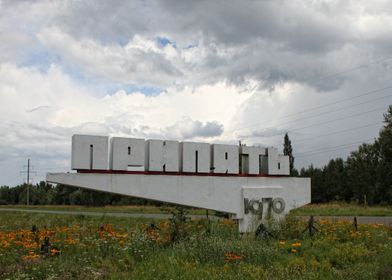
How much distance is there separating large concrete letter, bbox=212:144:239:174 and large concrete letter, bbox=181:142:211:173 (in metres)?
0.24

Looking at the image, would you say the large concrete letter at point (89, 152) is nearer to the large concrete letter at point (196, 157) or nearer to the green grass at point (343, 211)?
the large concrete letter at point (196, 157)

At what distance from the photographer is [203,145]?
13.7m

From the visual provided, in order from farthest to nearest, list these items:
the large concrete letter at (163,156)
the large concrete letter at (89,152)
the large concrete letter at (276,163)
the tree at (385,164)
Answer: the tree at (385,164) < the large concrete letter at (276,163) < the large concrete letter at (163,156) < the large concrete letter at (89,152)

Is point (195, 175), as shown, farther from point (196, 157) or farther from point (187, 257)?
point (187, 257)

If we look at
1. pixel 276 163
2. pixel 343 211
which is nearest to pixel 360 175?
pixel 343 211

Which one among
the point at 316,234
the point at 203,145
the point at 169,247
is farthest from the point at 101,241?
the point at 316,234

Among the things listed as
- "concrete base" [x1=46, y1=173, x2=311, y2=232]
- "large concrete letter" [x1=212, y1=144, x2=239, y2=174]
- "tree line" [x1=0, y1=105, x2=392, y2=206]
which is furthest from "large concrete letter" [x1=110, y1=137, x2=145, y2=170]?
"tree line" [x1=0, y1=105, x2=392, y2=206]

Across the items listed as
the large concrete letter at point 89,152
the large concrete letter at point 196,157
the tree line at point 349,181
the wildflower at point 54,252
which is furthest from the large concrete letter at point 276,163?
the tree line at point 349,181

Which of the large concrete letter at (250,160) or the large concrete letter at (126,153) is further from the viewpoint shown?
the large concrete letter at (250,160)

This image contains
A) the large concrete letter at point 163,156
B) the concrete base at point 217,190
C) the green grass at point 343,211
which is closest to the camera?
the concrete base at point 217,190

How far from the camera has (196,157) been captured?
13.7 meters

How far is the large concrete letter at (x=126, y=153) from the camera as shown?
1224 cm

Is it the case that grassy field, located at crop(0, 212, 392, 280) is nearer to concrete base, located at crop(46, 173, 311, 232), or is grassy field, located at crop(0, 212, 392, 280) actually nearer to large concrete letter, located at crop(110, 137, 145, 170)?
concrete base, located at crop(46, 173, 311, 232)

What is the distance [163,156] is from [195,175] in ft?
3.94
